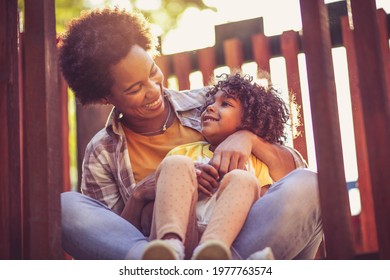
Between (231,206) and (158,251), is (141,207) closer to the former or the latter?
(231,206)

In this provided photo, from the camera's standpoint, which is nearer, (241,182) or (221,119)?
(241,182)

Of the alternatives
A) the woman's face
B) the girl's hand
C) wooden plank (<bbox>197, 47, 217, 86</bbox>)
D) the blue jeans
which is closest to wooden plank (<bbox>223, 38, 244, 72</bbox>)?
wooden plank (<bbox>197, 47, 217, 86</bbox>)

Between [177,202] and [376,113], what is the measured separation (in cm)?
55

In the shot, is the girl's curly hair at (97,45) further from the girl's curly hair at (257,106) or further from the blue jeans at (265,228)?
the blue jeans at (265,228)

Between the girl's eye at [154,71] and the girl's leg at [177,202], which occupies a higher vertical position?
the girl's eye at [154,71]

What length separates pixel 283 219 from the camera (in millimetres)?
1606

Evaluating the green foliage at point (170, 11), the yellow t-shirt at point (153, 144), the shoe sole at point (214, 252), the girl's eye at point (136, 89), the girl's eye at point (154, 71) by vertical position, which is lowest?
the shoe sole at point (214, 252)

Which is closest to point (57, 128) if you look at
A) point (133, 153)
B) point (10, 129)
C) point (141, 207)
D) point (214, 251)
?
point (10, 129)

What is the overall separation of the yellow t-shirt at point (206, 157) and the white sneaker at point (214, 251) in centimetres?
60

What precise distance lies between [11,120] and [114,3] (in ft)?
2.76

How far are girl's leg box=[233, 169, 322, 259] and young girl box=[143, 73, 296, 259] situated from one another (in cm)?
6

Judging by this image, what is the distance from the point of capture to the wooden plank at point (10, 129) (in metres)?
1.77

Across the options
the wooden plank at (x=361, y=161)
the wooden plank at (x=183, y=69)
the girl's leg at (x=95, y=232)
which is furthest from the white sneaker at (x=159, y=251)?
the wooden plank at (x=183, y=69)

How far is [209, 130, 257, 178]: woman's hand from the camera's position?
184 cm
